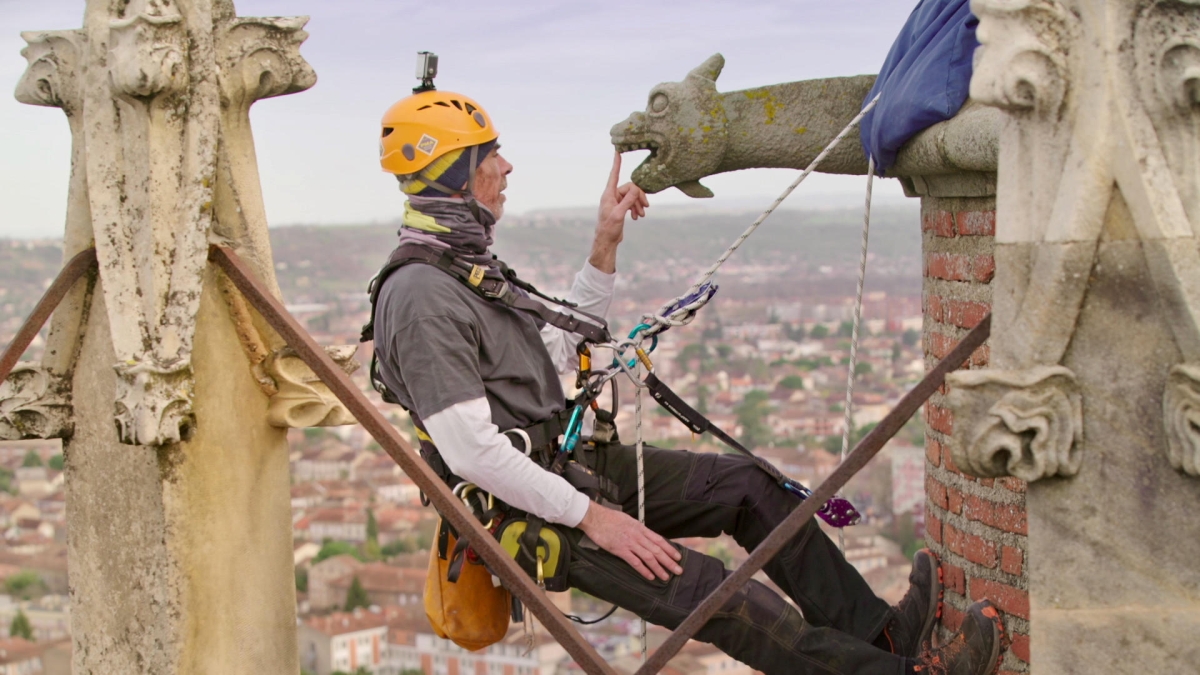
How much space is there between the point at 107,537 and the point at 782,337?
2552 inches

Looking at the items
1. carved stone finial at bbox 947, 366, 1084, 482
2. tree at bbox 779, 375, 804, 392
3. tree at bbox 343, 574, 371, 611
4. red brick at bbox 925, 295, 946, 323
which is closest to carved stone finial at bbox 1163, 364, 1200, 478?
carved stone finial at bbox 947, 366, 1084, 482

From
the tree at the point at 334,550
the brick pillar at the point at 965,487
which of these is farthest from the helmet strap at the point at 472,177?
the tree at the point at 334,550

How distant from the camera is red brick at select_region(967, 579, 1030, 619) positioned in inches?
192

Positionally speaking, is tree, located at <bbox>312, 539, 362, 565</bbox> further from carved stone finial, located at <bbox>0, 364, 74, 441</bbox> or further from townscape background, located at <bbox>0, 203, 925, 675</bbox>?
carved stone finial, located at <bbox>0, 364, 74, 441</bbox>

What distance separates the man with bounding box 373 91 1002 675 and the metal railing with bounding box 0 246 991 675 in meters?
0.26

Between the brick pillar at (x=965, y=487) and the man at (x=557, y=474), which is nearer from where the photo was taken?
the man at (x=557, y=474)

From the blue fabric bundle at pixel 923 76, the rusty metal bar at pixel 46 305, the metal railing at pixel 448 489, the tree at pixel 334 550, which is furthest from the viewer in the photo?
the tree at pixel 334 550

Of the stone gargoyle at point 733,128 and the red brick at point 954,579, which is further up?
the stone gargoyle at point 733,128

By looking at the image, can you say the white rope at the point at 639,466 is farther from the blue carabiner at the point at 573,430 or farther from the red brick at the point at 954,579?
the red brick at the point at 954,579

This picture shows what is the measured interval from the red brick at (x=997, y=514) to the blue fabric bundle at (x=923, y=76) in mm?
1194

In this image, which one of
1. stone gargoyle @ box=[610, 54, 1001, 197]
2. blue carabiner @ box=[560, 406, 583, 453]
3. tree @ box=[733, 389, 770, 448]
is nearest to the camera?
blue carabiner @ box=[560, 406, 583, 453]

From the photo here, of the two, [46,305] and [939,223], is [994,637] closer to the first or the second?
[939,223]

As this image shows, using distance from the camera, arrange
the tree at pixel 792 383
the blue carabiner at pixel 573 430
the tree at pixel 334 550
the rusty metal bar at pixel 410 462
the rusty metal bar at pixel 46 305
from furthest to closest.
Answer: the tree at pixel 792 383, the tree at pixel 334 550, the blue carabiner at pixel 573 430, the rusty metal bar at pixel 46 305, the rusty metal bar at pixel 410 462

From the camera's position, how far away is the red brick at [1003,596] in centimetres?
487
